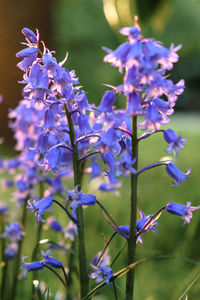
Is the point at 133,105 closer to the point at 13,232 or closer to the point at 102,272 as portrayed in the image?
the point at 102,272

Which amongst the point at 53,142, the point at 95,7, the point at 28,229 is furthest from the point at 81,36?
the point at 53,142

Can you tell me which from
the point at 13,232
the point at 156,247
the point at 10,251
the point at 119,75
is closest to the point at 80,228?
the point at 13,232

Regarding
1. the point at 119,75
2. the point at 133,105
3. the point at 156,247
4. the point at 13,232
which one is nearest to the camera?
the point at 133,105

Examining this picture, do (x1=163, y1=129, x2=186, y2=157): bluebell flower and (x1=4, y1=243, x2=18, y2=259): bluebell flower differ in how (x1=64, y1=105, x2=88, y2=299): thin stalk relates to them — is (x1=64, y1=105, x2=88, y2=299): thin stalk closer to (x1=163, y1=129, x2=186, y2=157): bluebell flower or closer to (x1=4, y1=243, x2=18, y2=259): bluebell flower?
(x1=163, y1=129, x2=186, y2=157): bluebell flower

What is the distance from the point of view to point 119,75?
1392cm

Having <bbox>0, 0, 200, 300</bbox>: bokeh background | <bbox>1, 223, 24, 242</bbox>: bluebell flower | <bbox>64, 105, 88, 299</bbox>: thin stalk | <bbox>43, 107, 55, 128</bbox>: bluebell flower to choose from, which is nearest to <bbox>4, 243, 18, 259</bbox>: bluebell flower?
<bbox>1, 223, 24, 242</bbox>: bluebell flower

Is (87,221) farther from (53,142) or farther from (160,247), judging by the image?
(53,142)

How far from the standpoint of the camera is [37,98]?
107cm

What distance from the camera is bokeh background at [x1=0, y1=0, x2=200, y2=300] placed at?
2.27 meters

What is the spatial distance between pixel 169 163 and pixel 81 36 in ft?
45.4

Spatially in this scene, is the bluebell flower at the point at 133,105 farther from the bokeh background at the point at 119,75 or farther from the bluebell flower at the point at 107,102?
the bokeh background at the point at 119,75

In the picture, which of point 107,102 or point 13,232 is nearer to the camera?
point 107,102

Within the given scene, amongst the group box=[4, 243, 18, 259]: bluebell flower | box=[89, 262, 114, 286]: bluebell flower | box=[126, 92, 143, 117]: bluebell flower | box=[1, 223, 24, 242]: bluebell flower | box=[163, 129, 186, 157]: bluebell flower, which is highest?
box=[126, 92, 143, 117]: bluebell flower

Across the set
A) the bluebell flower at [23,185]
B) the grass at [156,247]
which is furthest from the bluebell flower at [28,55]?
the bluebell flower at [23,185]
